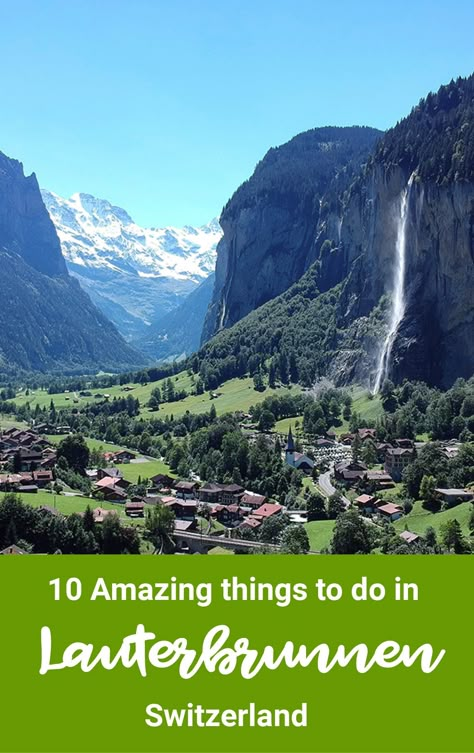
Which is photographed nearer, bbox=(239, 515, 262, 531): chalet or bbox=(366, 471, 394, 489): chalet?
bbox=(239, 515, 262, 531): chalet

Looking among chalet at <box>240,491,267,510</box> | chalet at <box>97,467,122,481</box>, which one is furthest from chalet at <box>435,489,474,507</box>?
chalet at <box>97,467,122,481</box>

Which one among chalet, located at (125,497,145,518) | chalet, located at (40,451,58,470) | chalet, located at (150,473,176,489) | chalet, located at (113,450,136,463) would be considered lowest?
chalet, located at (113,450,136,463)

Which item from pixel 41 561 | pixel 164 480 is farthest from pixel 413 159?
pixel 41 561

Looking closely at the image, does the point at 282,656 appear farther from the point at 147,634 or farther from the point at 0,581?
the point at 0,581

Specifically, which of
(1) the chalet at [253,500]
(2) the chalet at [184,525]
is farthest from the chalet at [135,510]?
(1) the chalet at [253,500]

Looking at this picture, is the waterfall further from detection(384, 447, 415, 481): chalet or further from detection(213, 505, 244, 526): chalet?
detection(213, 505, 244, 526): chalet

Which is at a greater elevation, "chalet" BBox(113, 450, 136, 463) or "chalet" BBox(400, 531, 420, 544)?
"chalet" BBox(400, 531, 420, 544)

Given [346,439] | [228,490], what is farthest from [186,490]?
[346,439]

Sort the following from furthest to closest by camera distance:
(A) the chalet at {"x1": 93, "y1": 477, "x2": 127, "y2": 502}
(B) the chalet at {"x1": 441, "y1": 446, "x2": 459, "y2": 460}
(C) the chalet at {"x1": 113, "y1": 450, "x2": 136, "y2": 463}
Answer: (C) the chalet at {"x1": 113, "y1": 450, "x2": 136, "y2": 463}
(B) the chalet at {"x1": 441, "y1": 446, "x2": 459, "y2": 460}
(A) the chalet at {"x1": 93, "y1": 477, "x2": 127, "y2": 502}
